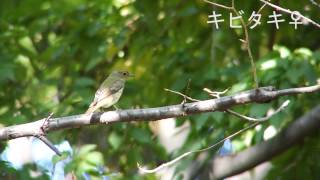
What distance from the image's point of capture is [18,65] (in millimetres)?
6668

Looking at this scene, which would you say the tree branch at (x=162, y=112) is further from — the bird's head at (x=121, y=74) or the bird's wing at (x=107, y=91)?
the bird's head at (x=121, y=74)

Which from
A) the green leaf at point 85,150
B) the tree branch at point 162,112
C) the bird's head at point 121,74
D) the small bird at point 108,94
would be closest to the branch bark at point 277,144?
the green leaf at point 85,150

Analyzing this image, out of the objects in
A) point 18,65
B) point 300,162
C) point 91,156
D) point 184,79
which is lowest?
point 300,162

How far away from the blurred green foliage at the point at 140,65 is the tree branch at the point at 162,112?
1.70 metres

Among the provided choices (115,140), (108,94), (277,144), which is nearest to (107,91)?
(108,94)

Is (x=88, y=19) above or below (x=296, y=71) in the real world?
above

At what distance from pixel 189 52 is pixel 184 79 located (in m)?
0.67

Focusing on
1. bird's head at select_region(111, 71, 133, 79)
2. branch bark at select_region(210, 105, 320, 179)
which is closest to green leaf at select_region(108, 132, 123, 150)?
branch bark at select_region(210, 105, 320, 179)

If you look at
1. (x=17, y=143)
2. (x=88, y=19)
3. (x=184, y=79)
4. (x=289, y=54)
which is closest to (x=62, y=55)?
(x=88, y=19)

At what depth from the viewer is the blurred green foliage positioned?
550cm

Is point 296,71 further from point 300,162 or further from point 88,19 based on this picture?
point 88,19

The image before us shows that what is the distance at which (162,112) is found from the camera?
3.29 meters

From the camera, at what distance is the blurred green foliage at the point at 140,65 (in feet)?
18.0

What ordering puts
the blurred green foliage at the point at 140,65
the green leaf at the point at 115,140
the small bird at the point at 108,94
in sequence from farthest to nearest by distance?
the green leaf at the point at 115,140, the blurred green foliage at the point at 140,65, the small bird at the point at 108,94
